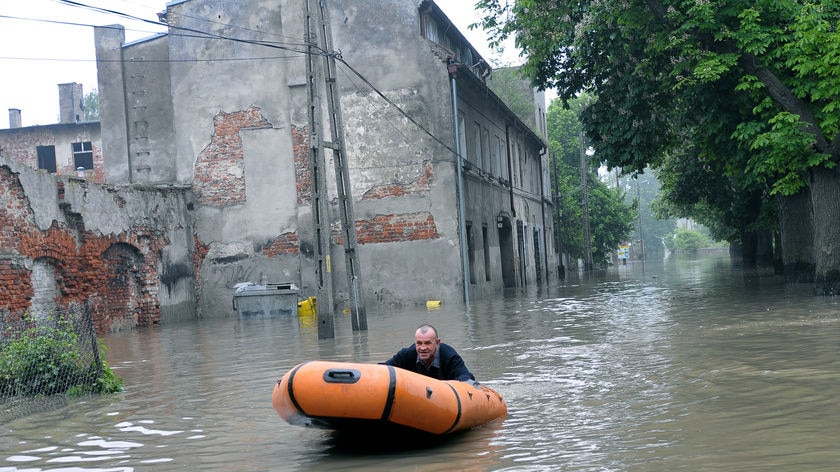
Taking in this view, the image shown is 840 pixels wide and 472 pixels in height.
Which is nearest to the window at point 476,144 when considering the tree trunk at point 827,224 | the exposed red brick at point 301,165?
the exposed red brick at point 301,165

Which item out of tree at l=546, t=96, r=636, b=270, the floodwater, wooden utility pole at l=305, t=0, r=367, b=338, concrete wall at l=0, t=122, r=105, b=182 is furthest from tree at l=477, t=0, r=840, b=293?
tree at l=546, t=96, r=636, b=270

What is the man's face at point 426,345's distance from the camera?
8.68 metres

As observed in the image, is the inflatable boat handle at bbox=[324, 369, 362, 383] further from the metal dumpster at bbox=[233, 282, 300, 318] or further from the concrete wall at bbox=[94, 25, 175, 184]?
the concrete wall at bbox=[94, 25, 175, 184]

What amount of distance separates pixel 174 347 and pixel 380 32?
12.9 meters

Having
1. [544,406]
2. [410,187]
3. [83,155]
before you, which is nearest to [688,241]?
[83,155]

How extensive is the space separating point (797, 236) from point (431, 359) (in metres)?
17.0

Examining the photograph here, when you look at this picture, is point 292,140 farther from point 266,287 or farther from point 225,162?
point 266,287

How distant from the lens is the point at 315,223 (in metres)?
18.2

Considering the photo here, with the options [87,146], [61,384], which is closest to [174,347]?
[61,384]

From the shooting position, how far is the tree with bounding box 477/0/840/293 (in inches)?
730

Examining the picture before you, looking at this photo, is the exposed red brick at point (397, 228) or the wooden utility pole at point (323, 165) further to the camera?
the exposed red brick at point (397, 228)

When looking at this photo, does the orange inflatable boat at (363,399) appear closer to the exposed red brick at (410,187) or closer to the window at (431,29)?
the exposed red brick at (410,187)

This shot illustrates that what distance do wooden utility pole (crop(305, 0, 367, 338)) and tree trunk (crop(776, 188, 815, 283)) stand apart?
35.3 ft

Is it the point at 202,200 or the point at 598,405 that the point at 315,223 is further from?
the point at 202,200
